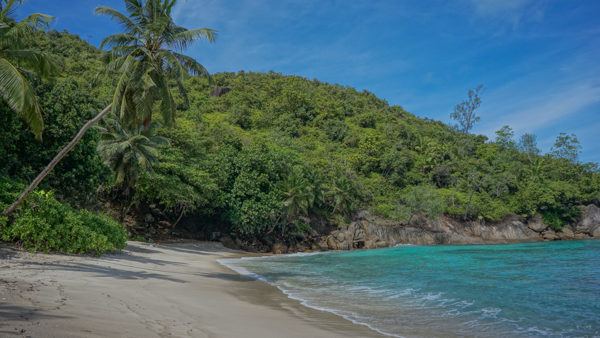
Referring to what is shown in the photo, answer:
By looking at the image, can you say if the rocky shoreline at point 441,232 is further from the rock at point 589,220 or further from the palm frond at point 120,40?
the palm frond at point 120,40

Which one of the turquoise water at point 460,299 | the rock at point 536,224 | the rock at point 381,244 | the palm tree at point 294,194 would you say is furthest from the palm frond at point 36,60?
the rock at point 536,224

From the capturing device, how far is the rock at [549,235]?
69562mm

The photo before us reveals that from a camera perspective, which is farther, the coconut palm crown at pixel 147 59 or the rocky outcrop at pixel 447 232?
the rocky outcrop at pixel 447 232

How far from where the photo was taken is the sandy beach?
5938mm

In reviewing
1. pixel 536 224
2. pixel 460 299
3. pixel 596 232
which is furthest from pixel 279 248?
pixel 596 232

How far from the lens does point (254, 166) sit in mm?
45062

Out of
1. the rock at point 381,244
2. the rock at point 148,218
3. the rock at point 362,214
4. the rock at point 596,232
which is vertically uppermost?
the rock at point 362,214

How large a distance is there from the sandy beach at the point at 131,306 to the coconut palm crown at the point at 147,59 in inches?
258

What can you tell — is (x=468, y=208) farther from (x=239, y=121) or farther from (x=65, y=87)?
(x=65, y=87)

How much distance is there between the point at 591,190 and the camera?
250 ft

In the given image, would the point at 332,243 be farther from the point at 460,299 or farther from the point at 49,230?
the point at 49,230

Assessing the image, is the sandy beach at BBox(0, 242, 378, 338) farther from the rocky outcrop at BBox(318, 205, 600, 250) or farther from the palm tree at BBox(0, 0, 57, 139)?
the rocky outcrop at BBox(318, 205, 600, 250)

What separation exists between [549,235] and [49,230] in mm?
75281

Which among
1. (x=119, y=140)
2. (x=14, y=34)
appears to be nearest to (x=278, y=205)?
(x=119, y=140)
